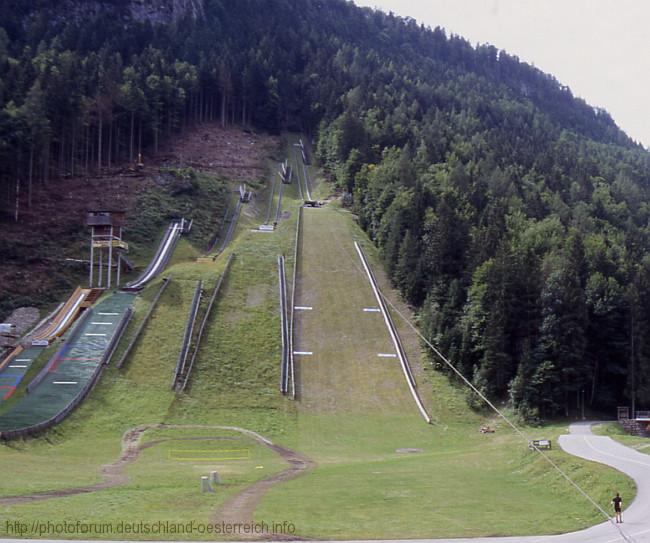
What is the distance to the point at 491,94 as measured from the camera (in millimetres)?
165250

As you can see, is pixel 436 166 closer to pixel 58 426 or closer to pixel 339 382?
pixel 339 382

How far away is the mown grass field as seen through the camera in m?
22.9

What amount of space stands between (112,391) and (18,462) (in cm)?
1241

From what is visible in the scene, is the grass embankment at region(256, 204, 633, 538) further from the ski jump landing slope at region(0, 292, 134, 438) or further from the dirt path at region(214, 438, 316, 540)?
the ski jump landing slope at region(0, 292, 134, 438)

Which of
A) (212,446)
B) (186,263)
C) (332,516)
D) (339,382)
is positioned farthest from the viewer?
(186,263)

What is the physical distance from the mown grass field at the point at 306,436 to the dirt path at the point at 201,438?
0.50 meters

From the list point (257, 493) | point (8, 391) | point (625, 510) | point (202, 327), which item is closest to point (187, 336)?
point (202, 327)

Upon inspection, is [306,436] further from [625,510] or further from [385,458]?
[625,510]

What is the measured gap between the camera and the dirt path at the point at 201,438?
74.9 ft

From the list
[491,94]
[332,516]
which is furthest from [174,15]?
[332,516]

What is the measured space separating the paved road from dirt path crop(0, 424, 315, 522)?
5211 mm

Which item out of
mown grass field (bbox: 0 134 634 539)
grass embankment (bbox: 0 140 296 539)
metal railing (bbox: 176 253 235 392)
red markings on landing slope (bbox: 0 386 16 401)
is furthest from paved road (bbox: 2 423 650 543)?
red markings on landing slope (bbox: 0 386 16 401)

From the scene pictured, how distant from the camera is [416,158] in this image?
291 feet

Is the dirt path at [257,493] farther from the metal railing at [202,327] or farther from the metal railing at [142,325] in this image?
the metal railing at [142,325]
